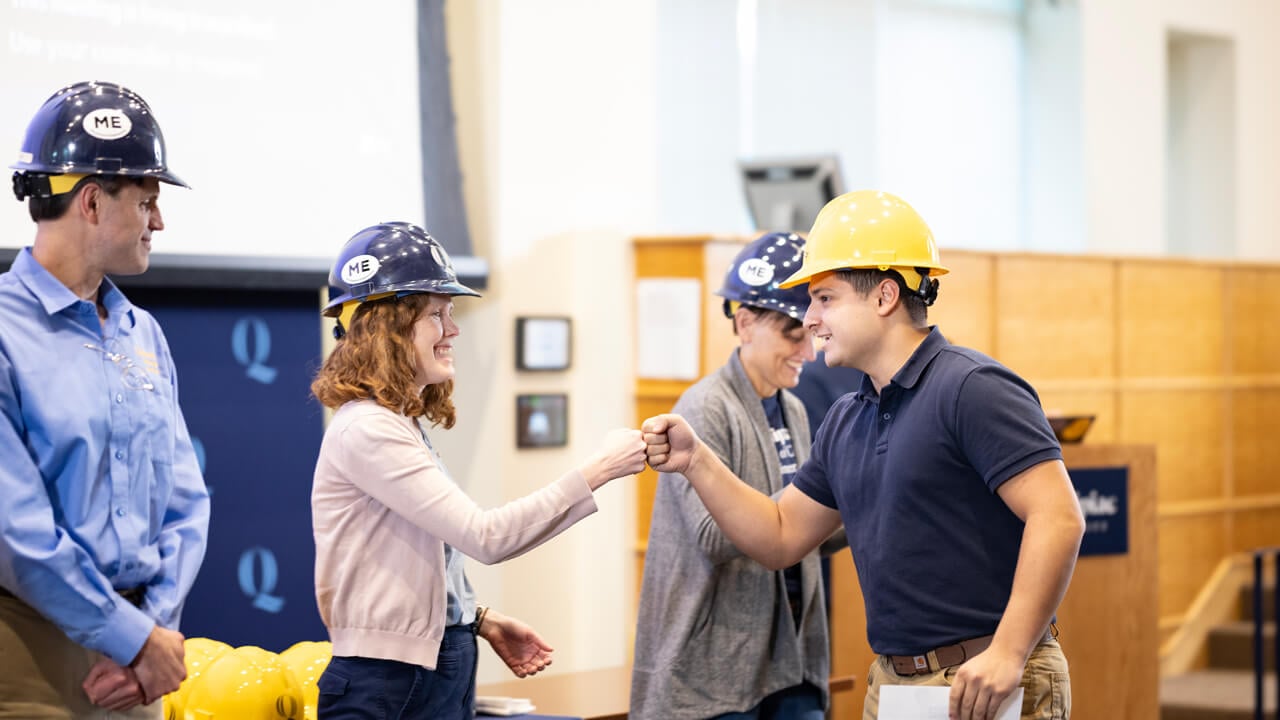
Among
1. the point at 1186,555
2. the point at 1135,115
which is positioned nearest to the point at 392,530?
the point at 1186,555

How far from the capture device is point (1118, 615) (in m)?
4.77

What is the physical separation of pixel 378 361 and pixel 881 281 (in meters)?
0.95

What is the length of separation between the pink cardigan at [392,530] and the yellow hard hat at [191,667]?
0.72m

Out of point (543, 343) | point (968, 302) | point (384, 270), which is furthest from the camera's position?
point (968, 302)

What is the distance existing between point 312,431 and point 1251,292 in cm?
630

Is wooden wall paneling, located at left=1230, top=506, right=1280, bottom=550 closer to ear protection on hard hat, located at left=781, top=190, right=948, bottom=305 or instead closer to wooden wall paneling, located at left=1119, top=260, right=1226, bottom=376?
wooden wall paneling, located at left=1119, top=260, right=1226, bottom=376

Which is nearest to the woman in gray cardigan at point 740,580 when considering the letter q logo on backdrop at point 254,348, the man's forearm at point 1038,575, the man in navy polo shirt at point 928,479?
the man in navy polo shirt at point 928,479

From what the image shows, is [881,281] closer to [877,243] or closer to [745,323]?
[877,243]

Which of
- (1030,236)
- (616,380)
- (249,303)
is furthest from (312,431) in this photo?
(1030,236)

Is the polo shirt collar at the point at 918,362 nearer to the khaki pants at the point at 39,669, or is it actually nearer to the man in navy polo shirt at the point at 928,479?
the man in navy polo shirt at the point at 928,479

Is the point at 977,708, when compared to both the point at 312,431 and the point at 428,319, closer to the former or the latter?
the point at 428,319

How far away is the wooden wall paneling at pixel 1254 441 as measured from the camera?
27.4 ft

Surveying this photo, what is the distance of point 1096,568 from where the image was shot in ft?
15.5

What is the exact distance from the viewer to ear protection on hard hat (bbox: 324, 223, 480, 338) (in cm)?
239
